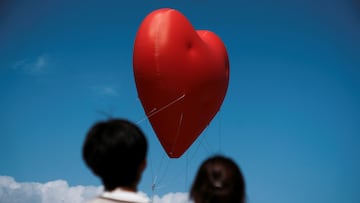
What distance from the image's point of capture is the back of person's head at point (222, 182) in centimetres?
218

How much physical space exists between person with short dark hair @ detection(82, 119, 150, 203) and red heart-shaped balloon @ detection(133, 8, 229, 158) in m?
7.33

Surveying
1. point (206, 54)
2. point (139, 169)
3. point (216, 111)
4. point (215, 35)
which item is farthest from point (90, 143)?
point (215, 35)

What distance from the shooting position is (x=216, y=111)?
10969 millimetres

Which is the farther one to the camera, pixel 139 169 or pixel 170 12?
pixel 170 12

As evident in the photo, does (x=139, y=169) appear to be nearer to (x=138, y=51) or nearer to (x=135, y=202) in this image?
(x=135, y=202)

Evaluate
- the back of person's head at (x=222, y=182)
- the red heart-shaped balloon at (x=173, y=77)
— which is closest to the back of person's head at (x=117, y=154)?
the back of person's head at (x=222, y=182)

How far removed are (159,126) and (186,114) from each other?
2.23 ft

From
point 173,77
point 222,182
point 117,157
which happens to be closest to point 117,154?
point 117,157

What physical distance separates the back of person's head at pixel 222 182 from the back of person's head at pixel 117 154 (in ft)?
1.38

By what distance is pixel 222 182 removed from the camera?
218cm

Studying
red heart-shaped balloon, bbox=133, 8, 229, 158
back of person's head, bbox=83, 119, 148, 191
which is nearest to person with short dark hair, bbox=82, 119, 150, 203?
back of person's head, bbox=83, 119, 148, 191

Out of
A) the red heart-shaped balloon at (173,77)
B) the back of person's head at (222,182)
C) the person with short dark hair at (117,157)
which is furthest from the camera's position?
the red heart-shaped balloon at (173,77)

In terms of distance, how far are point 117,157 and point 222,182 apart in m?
0.58

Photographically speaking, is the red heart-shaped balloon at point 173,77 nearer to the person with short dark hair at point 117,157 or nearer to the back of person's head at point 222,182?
the back of person's head at point 222,182
